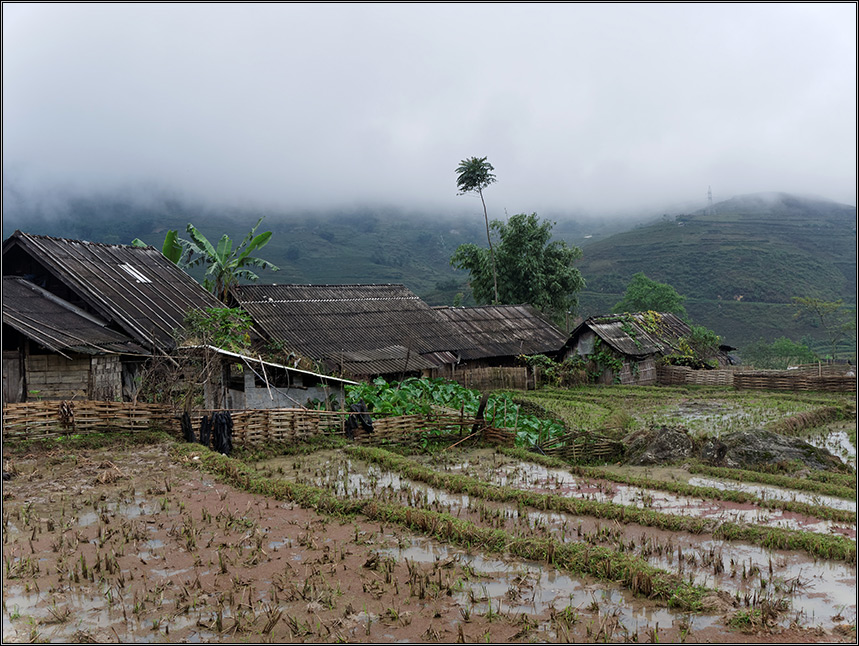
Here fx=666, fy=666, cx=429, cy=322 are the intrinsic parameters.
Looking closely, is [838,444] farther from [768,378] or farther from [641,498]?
[768,378]

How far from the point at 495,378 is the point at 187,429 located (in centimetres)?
1358

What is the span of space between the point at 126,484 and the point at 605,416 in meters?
12.0

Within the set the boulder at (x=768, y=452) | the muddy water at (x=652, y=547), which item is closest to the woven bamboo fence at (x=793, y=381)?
the boulder at (x=768, y=452)

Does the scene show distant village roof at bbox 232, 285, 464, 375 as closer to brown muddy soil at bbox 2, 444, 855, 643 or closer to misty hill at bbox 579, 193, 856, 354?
Answer: brown muddy soil at bbox 2, 444, 855, 643

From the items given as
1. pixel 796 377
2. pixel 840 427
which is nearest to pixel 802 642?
pixel 840 427

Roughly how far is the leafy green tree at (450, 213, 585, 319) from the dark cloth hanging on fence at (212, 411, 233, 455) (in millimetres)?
26546

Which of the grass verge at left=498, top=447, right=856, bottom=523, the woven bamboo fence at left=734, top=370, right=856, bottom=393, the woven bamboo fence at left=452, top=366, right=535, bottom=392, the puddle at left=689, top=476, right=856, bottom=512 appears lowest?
the puddle at left=689, top=476, right=856, bottom=512

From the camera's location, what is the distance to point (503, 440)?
1426 cm

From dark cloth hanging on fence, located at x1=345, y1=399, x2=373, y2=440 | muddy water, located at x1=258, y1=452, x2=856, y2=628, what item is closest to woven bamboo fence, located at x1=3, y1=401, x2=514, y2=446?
dark cloth hanging on fence, located at x1=345, y1=399, x2=373, y2=440

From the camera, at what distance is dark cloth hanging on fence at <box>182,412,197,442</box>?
1349 centimetres

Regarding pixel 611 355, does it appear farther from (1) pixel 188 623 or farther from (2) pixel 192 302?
(1) pixel 188 623

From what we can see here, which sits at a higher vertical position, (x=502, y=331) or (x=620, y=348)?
(x=502, y=331)

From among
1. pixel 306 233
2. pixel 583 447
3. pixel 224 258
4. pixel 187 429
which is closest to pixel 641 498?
pixel 583 447

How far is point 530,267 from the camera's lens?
37281 millimetres
